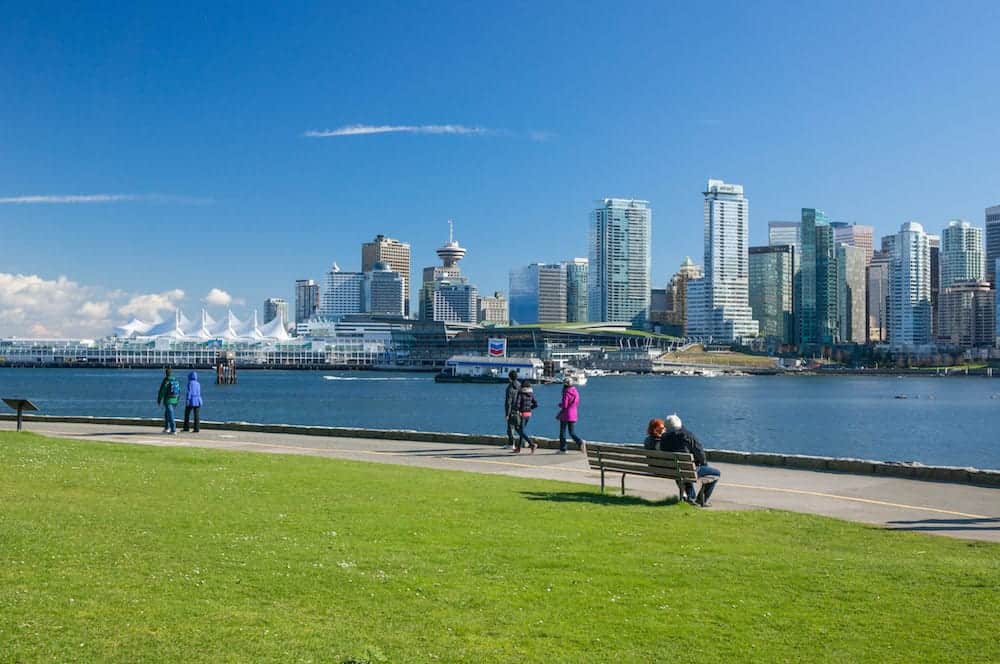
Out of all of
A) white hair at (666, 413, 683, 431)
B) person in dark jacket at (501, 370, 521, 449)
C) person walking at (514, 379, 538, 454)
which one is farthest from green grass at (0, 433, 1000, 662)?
person in dark jacket at (501, 370, 521, 449)

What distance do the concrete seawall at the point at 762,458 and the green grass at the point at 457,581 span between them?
5.11 meters

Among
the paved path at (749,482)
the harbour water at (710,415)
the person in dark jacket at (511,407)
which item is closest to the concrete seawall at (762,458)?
the paved path at (749,482)

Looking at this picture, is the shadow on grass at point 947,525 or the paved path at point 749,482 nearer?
the shadow on grass at point 947,525

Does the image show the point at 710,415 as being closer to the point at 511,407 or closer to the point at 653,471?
the point at 511,407

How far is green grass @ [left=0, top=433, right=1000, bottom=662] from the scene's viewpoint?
6547 millimetres

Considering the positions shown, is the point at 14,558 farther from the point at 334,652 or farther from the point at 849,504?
the point at 849,504

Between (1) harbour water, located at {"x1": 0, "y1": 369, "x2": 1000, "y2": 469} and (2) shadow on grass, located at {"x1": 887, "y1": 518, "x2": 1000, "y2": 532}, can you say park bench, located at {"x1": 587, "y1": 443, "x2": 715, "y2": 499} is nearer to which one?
→ (2) shadow on grass, located at {"x1": 887, "y1": 518, "x2": 1000, "y2": 532}

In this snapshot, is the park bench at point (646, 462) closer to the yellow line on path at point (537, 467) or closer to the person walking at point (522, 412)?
the yellow line on path at point (537, 467)

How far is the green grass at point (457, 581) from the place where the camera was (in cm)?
655

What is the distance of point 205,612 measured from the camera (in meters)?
6.98

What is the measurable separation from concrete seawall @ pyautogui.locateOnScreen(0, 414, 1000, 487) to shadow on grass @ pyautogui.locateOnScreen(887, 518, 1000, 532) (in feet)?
10.9

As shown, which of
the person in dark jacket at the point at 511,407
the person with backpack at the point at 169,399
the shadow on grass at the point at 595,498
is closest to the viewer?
the shadow on grass at the point at 595,498

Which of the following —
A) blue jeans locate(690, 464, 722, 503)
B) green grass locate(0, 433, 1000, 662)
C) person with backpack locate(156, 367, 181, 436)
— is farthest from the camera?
person with backpack locate(156, 367, 181, 436)

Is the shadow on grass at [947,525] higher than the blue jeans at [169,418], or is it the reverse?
the blue jeans at [169,418]
